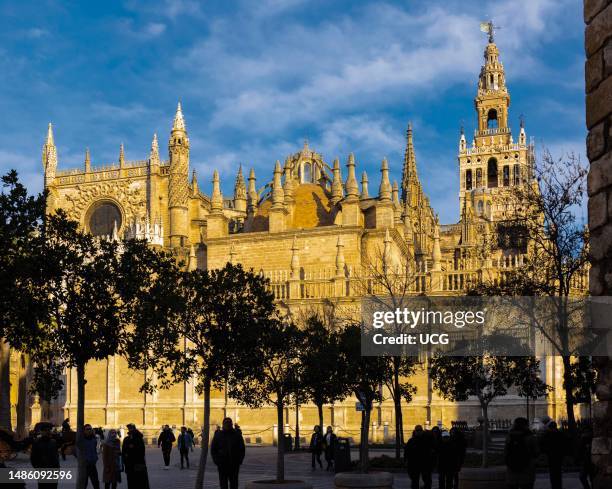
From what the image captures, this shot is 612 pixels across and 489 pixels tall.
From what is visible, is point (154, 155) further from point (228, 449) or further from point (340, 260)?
point (228, 449)

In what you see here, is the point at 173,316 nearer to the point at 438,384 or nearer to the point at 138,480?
the point at 138,480

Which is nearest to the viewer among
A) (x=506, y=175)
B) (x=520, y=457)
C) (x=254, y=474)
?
(x=520, y=457)

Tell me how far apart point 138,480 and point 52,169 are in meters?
53.6

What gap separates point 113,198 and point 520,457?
53826mm

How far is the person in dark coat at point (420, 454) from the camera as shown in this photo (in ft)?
49.5

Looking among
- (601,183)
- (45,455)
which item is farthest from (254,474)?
(601,183)

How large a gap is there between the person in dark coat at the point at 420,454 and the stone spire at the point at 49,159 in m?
52.9

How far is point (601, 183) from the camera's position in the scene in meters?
6.23

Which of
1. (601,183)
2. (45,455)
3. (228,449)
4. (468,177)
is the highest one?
(468,177)

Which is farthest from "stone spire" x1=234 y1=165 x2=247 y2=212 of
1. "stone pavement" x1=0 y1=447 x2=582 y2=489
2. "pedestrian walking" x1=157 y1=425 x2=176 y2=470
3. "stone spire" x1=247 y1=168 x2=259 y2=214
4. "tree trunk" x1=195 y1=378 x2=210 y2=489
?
"tree trunk" x1=195 y1=378 x2=210 y2=489

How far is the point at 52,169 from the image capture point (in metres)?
64.0

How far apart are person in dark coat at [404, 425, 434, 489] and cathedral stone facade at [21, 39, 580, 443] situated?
27.7ft

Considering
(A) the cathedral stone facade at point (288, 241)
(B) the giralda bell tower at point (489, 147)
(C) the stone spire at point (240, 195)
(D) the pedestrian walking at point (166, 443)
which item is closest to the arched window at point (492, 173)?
(B) the giralda bell tower at point (489, 147)

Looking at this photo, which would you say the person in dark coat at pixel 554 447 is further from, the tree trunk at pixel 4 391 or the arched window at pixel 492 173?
the arched window at pixel 492 173
